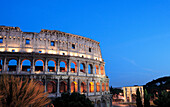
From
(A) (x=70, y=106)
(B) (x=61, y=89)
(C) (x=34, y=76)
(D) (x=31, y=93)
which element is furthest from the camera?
(B) (x=61, y=89)

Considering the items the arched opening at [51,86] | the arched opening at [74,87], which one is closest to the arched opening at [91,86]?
the arched opening at [74,87]

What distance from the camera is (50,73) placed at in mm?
29219

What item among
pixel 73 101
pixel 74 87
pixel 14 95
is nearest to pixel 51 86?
pixel 74 87

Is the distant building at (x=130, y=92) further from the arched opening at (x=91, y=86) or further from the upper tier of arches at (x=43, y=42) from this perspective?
the upper tier of arches at (x=43, y=42)

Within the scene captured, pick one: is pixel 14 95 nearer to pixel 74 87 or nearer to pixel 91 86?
pixel 74 87

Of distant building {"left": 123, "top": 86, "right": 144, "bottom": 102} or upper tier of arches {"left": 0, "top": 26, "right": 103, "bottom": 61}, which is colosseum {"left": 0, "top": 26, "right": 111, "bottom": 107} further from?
distant building {"left": 123, "top": 86, "right": 144, "bottom": 102}

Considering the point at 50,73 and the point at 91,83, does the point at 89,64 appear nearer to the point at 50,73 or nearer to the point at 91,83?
the point at 91,83

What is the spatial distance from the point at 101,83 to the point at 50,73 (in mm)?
13266

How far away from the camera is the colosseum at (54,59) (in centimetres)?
2816

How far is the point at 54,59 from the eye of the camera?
30047mm

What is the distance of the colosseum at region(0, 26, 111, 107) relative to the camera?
28.2 metres

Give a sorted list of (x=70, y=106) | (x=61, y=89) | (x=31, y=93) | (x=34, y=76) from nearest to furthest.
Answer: (x=31, y=93) → (x=70, y=106) → (x=34, y=76) → (x=61, y=89)

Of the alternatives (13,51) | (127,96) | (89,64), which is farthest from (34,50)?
(127,96)

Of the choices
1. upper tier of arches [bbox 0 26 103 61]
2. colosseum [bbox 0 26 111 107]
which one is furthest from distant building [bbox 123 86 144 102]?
upper tier of arches [bbox 0 26 103 61]
